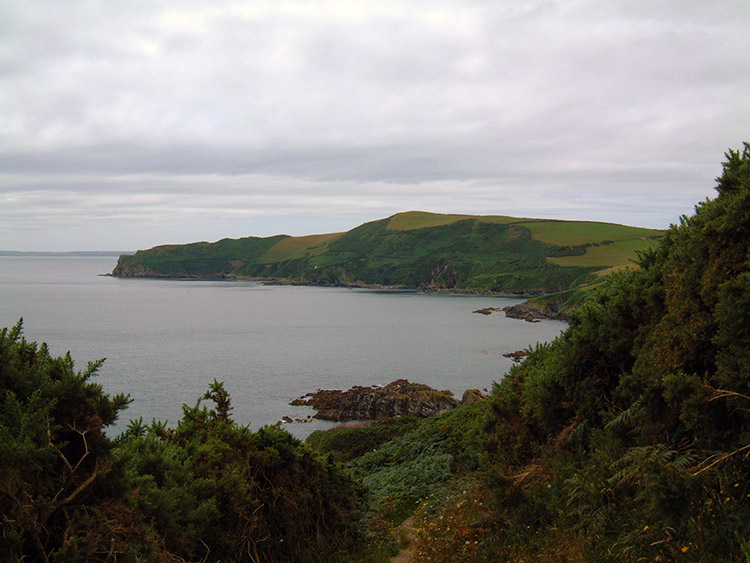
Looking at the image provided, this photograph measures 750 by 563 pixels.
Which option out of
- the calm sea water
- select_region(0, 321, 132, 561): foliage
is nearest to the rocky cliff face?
the calm sea water

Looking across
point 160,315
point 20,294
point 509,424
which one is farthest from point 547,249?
point 509,424

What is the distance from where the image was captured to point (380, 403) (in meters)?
44.7

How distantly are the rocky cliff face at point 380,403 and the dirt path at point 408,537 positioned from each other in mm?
31145

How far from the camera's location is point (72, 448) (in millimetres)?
5504

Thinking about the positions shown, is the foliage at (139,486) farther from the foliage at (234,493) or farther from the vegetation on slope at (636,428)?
the vegetation on slope at (636,428)

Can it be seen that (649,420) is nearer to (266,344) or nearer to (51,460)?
(51,460)

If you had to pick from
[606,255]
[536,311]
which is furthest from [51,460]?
[606,255]

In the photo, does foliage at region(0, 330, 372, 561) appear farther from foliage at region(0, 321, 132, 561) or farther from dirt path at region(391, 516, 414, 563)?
dirt path at region(391, 516, 414, 563)

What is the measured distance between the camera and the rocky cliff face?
43.2 metres

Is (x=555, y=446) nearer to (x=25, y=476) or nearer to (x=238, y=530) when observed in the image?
(x=238, y=530)

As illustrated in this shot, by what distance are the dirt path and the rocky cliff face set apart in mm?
31145

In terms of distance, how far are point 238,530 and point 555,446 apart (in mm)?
4673

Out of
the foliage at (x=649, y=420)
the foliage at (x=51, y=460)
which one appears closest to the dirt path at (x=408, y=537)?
the foliage at (x=649, y=420)

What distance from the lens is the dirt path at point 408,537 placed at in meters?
8.69
